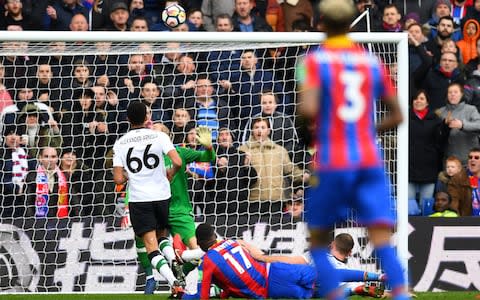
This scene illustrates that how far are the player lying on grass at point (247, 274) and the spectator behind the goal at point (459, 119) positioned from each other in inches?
181

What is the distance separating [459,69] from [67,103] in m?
5.51

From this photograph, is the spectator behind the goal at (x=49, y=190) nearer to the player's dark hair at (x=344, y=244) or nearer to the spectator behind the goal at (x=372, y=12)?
the player's dark hair at (x=344, y=244)

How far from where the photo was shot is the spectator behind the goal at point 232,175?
46.7 feet

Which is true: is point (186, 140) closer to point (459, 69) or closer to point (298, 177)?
point (298, 177)

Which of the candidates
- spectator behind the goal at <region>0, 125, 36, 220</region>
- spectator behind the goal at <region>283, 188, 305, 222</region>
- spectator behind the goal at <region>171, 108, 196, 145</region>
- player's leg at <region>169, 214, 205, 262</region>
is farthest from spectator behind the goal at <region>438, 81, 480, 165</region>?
spectator behind the goal at <region>0, 125, 36, 220</region>

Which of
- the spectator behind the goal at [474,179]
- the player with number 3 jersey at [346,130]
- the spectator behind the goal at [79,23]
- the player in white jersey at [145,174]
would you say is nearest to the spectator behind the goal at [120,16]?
the spectator behind the goal at [79,23]

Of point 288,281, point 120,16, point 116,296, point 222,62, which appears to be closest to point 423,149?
point 222,62

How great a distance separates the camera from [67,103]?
14398 mm

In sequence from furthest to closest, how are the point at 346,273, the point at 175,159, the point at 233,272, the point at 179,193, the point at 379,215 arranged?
the point at 179,193 < the point at 175,159 < the point at 346,273 < the point at 233,272 < the point at 379,215

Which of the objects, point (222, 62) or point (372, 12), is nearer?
point (222, 62)

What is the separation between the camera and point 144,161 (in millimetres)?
12133

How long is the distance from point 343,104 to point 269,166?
265 inches

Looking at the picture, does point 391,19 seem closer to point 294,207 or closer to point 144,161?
point 294,207

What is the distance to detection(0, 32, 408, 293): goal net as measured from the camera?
14.1m
